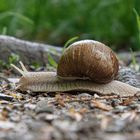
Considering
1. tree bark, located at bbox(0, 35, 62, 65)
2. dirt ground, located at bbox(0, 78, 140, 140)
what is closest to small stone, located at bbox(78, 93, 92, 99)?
dirt ground, located at bbox(0, 78, 140, 140)

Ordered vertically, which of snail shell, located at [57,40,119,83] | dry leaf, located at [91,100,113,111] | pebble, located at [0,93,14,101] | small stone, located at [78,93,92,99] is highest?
snail shell, located at [57,40,119,83]

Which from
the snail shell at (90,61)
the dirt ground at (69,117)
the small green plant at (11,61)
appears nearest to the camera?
the dirt ground at (69,117)

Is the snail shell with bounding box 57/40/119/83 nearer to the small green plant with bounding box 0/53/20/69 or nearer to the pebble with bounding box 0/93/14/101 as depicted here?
the pebble with bounding box 0/93/14/101

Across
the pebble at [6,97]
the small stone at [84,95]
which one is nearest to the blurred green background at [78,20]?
the small stone at [84,95]

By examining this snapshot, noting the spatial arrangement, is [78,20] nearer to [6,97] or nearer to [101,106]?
[6,97]

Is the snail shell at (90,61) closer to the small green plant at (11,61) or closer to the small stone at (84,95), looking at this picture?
the small stone at (84,95)

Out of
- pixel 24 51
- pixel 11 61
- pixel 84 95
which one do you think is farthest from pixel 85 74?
pixel 24 51
